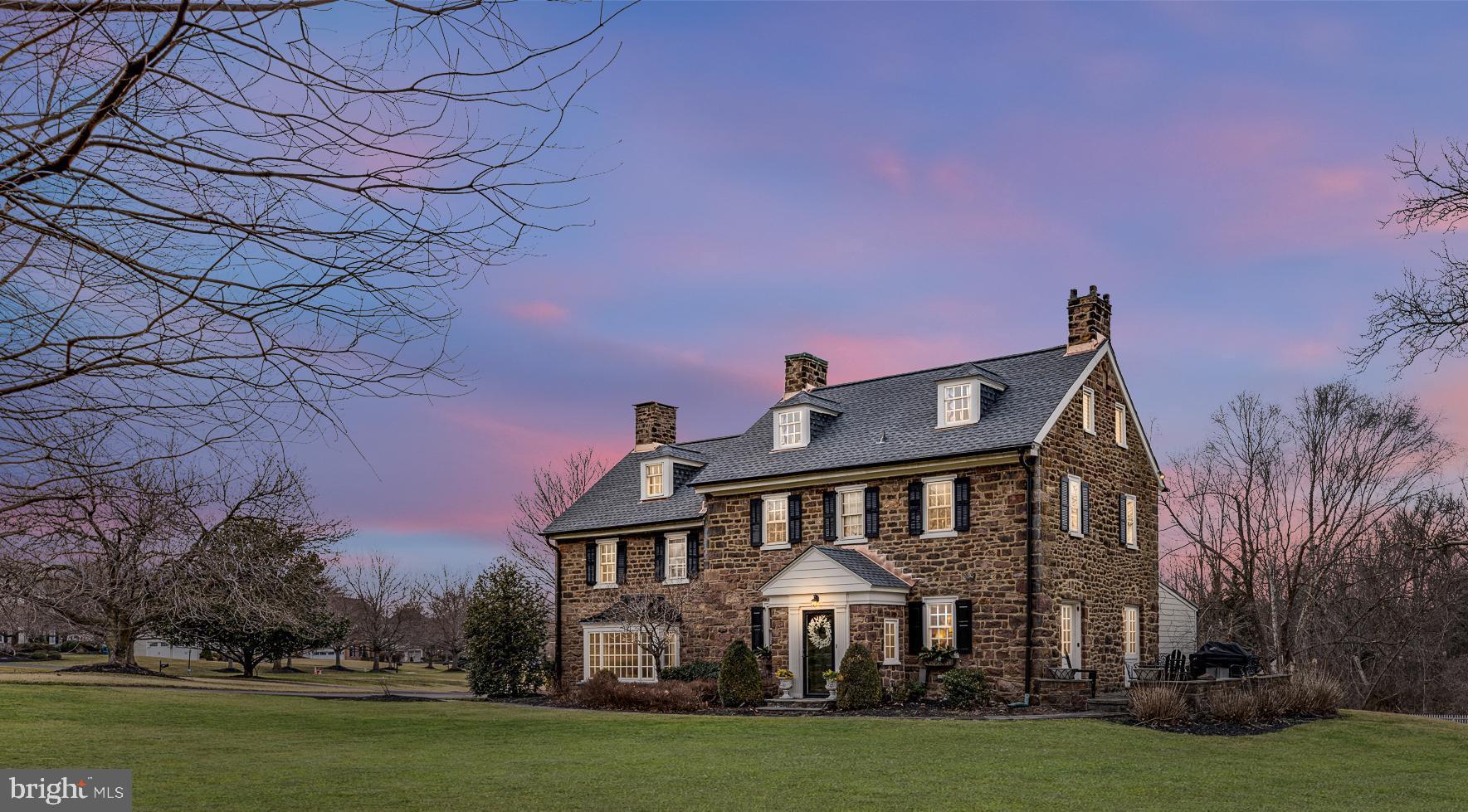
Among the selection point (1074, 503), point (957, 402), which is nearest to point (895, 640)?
point (1074, 503)

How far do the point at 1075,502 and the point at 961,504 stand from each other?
2.92 meters

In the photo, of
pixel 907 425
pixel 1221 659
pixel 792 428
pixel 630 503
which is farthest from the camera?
pixel 630 503

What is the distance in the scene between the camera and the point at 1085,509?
1083 inches

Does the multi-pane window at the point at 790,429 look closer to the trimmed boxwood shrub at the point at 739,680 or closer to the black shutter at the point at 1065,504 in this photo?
the trimmed boxwood shrub at the point at 739,680

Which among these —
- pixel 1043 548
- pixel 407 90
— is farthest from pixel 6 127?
pixel 1043 548

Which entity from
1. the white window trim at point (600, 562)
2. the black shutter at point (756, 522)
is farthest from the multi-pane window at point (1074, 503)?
the white window trim at point (600, 562)

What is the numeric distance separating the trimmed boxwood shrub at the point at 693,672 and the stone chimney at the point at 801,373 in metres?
8.69

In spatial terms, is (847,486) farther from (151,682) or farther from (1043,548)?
(151,682)

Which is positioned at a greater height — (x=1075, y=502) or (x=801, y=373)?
(x=801, y=373)

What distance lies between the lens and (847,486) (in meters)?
28.6

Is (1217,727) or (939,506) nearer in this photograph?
(1217,727)

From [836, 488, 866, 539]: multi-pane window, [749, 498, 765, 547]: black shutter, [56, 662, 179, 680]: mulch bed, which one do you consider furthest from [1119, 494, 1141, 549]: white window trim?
[56, 662, 179, 680]: mulch bed

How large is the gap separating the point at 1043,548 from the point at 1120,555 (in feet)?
17.2

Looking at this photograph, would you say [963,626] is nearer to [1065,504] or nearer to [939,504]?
[939,504]
